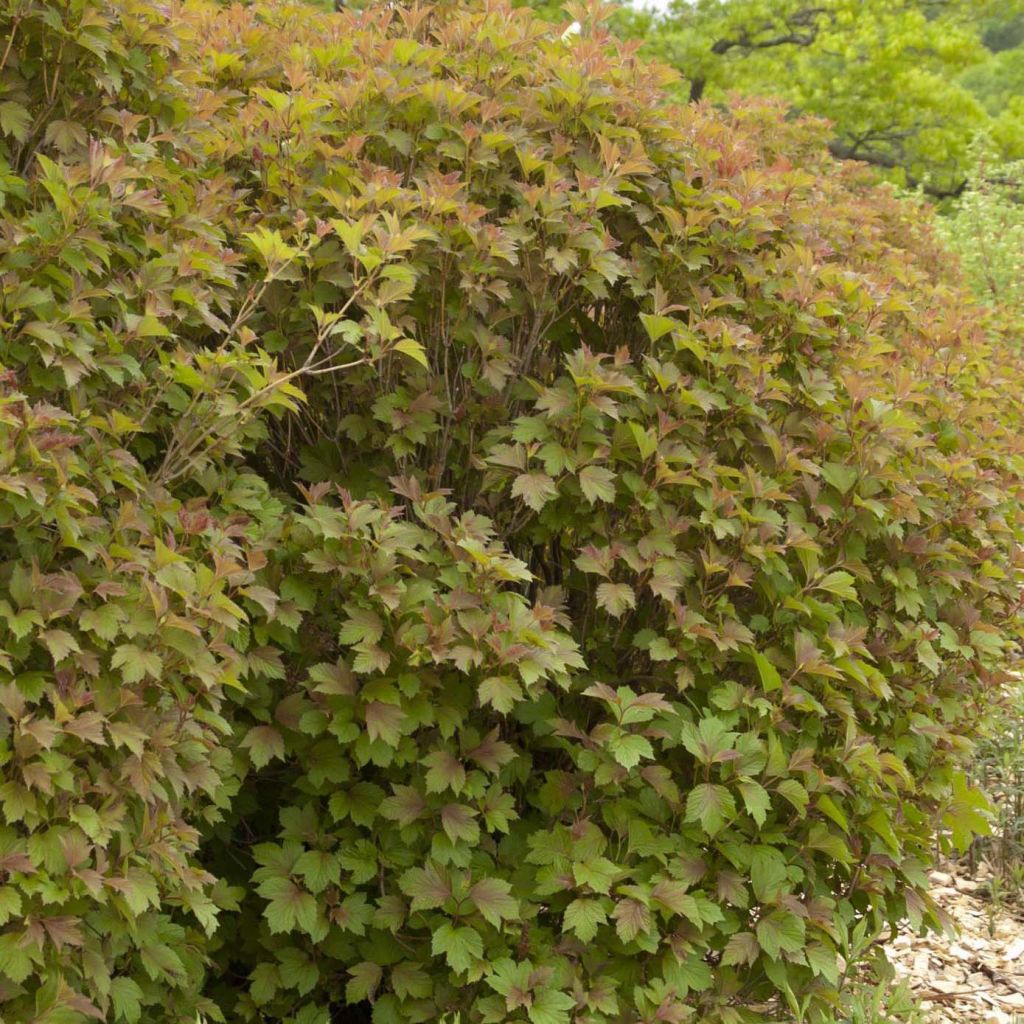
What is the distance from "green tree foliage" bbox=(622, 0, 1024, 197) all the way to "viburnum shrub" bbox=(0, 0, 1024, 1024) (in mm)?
15739

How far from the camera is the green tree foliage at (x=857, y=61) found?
18.0 meters

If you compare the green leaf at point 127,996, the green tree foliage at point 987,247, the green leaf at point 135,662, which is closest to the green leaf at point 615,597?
the green leaf at point 135,662

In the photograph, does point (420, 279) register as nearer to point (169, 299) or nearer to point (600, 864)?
point (169, 299)

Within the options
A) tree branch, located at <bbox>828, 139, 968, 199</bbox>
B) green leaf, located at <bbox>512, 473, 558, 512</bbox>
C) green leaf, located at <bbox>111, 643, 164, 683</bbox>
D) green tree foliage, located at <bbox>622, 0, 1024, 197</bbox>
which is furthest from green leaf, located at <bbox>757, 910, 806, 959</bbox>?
tree branch, located at <bbox>828, 139, 968, 199</bbox>

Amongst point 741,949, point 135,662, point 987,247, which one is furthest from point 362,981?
point 987,247

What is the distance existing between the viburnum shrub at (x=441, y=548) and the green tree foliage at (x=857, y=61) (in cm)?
1574

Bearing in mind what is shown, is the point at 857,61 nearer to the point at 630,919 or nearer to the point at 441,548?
the point at 441,548

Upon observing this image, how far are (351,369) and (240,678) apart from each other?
30.4 inches

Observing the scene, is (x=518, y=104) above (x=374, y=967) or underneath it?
above

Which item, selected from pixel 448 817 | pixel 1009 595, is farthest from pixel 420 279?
pixel 1009 595

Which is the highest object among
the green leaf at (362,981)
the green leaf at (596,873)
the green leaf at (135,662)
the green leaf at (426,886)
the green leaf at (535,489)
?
the green leaf at (535,489)

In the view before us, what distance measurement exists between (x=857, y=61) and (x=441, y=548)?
717 inches

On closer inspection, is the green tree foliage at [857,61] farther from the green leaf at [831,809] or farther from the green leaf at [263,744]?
the green leaf at [263,744]

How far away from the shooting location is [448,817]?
2.52 meters
